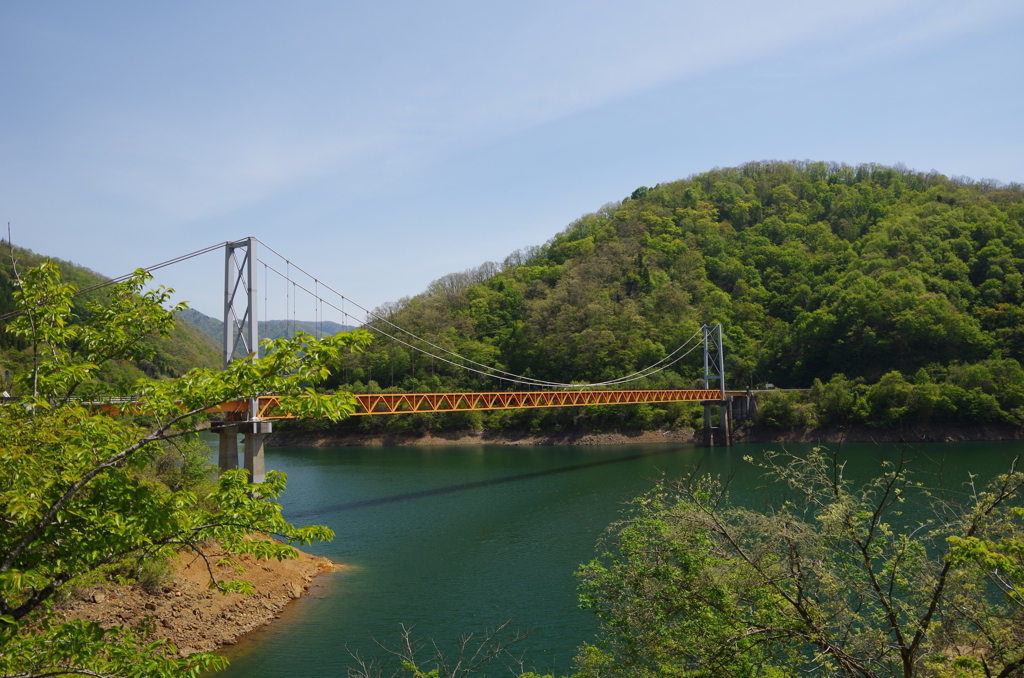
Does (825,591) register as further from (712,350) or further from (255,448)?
(712,350)

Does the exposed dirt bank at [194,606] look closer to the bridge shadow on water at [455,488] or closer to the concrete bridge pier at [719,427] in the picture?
the bridge shadow on water at [455,488]

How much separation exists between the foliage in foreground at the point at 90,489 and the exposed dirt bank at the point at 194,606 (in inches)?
253

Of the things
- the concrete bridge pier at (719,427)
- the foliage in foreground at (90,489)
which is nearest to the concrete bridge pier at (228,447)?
the foliage in foreground at (90,489)

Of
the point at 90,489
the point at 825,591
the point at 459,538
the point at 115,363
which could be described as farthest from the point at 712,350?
the point at 90,489

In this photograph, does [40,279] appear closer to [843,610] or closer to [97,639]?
[97,639]

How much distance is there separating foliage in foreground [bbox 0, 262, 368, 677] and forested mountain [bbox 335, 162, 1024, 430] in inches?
1648

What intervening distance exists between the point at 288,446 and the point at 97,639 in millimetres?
43366

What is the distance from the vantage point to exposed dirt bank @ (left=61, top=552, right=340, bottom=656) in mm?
10797

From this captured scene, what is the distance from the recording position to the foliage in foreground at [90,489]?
3.51 meters

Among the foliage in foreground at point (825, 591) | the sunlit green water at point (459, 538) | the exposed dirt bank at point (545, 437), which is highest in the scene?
the foliage in foreground at point (825, 591)

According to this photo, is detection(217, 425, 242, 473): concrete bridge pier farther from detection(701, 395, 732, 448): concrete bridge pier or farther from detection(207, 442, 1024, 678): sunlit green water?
detection(701, 395, 732, 448): concrete bridge pier

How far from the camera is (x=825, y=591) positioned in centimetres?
513

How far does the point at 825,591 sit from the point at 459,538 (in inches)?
572

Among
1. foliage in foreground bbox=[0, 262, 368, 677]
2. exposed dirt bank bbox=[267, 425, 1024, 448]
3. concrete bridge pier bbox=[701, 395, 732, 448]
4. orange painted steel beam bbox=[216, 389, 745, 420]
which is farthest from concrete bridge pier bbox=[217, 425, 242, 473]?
concrete bridge pier bbox=[701, 395, 732, 448]
